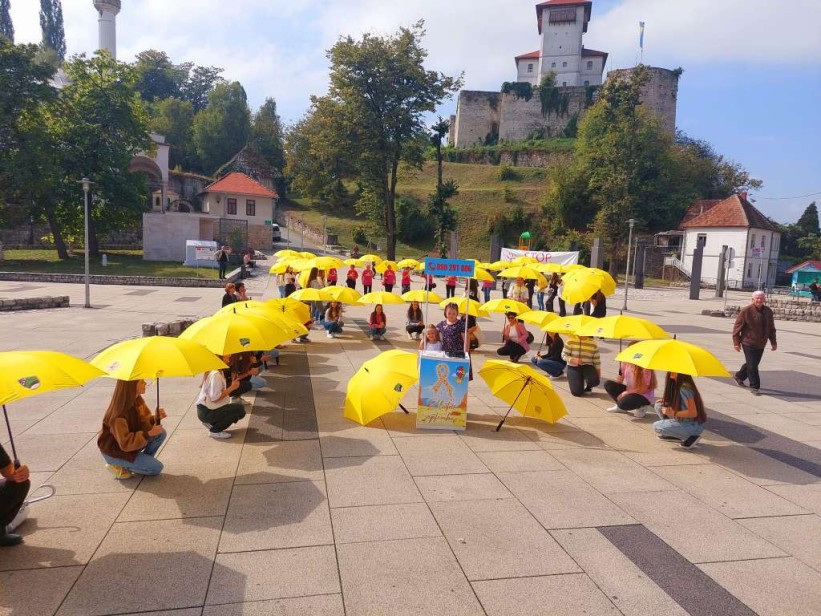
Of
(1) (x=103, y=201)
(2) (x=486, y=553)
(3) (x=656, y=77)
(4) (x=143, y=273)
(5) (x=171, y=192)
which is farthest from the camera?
(3) (x=656, y=77)

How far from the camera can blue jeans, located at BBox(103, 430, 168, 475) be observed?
19.2 feet

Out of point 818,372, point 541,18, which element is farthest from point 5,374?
point 541,18

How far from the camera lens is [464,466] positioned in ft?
21.8

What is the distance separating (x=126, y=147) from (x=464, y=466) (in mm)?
41466

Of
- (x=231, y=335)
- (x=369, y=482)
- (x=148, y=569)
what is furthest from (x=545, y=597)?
(x=231, y=335)

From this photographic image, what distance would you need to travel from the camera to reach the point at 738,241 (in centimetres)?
Answer: 4931

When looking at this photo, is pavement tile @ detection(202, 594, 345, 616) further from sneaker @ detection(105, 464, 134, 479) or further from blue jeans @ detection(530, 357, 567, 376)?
blue jeans @ detection(530, 357, 567, 376)

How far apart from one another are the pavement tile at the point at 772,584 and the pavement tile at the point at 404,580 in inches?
81.1

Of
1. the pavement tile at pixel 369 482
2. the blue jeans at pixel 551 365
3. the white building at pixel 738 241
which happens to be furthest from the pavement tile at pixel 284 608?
the white building at pixel 738 241

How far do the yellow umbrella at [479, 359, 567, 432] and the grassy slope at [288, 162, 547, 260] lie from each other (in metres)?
46.0

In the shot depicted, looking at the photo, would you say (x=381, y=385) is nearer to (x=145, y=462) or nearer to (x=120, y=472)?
(x=145, y=462)

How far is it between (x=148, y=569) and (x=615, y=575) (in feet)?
12.0

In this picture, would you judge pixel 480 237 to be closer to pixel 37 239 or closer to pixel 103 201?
pixel 103 201

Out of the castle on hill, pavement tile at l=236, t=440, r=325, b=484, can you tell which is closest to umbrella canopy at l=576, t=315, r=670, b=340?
pavement tile at l=236, t=440, r=325, b=484
